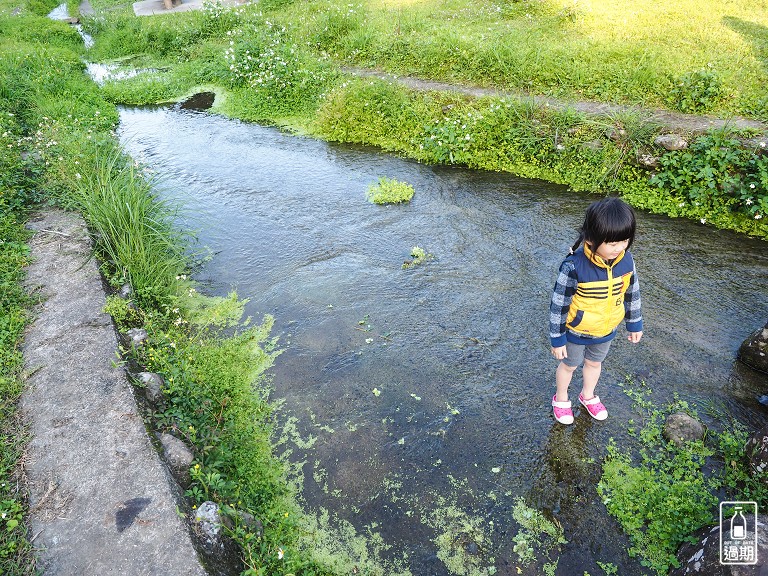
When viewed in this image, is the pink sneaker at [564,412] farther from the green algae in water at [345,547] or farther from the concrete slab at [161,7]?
the concrete slab at [161,7]

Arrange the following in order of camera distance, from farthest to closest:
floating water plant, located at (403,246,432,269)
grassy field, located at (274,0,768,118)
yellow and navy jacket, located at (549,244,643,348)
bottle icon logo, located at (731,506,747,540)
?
1. grassy field, located at (274,0,768,118)
2. floating water plant, located at (403,246,432,269)
3. yellow and navy jacket, located at (549,244,643,348)
4. bottle icon logo, located at (731,506,747,540)

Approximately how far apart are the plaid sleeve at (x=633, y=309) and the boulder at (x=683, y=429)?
2.61 ft

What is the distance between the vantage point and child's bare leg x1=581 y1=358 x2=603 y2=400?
3.62m

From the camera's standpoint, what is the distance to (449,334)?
4.70 meters

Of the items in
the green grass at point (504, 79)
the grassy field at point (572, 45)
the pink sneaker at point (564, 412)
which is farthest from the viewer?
the grassy field at point (572, 45)

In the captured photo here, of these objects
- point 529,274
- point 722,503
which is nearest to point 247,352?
point 529,274

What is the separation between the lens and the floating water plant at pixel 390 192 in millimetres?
6816

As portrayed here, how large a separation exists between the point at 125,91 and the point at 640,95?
10363 mm

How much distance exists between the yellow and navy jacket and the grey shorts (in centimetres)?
7

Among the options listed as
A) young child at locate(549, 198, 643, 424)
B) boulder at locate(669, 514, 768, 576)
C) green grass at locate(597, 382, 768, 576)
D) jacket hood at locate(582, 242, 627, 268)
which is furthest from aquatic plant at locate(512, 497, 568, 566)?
jacket hood at locate(582, 242, 627, 268)

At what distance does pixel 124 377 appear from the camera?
12.1ft

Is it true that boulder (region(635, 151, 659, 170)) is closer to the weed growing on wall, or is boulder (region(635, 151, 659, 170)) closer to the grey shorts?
the weed growing on wall

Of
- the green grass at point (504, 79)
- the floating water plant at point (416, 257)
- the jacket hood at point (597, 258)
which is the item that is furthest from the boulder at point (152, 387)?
the green grass at point (504, 79)

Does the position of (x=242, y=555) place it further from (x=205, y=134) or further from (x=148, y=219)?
(x=205, y=134)
